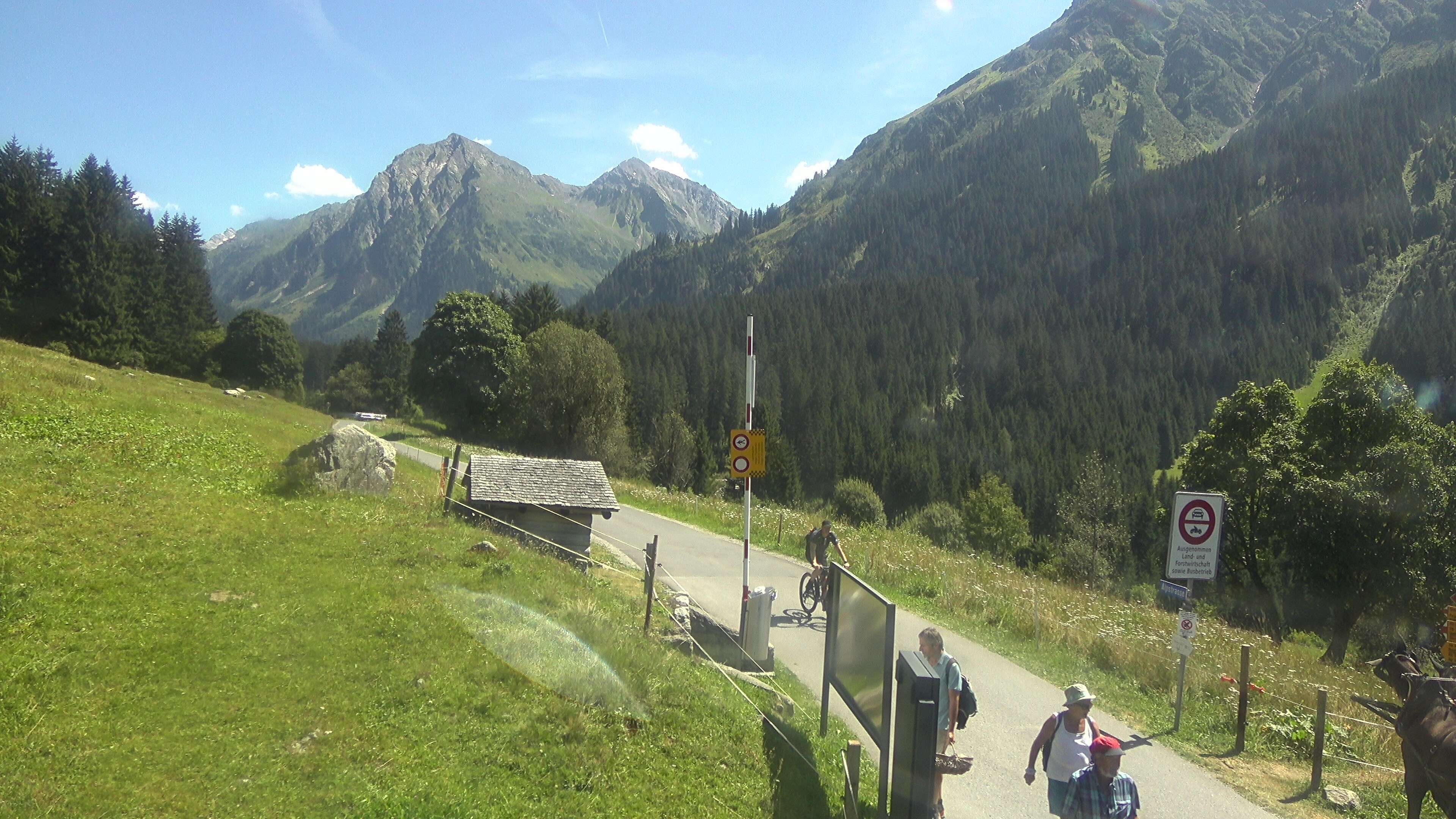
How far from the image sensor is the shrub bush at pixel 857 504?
63375mm

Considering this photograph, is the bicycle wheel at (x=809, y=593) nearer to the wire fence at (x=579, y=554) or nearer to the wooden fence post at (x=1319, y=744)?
the wire fence at (x=579, y=554)

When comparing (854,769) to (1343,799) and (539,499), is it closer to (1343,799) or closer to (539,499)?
(1343,799)

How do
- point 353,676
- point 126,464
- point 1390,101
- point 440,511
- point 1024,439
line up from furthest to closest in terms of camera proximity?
1. point 1390,101
2. point 1024,439
3. point 440,511
4. point 126,464
5. point 353,676

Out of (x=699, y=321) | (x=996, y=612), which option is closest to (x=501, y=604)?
(x=996, y=612)

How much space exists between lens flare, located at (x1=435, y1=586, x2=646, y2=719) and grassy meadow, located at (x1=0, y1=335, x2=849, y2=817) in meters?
0.13

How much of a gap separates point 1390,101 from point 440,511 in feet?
802

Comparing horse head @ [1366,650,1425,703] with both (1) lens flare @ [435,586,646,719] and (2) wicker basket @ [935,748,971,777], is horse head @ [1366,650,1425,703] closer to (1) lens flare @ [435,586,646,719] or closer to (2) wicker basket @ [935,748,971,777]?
(2) wicker basket @ [935,748,971,777]

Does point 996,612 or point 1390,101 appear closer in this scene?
point 996,612

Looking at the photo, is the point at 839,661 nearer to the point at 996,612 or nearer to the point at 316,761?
the point at 316,761

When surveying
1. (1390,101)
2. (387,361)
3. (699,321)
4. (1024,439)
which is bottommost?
(1024,439)

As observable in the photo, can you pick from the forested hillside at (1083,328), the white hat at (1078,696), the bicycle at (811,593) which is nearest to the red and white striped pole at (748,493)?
the bicycle at (811,593)

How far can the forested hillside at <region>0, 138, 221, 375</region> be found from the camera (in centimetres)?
3888

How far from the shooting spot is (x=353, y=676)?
23.0ft

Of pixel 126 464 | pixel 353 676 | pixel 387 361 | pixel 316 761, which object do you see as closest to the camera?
pixel 316 761
